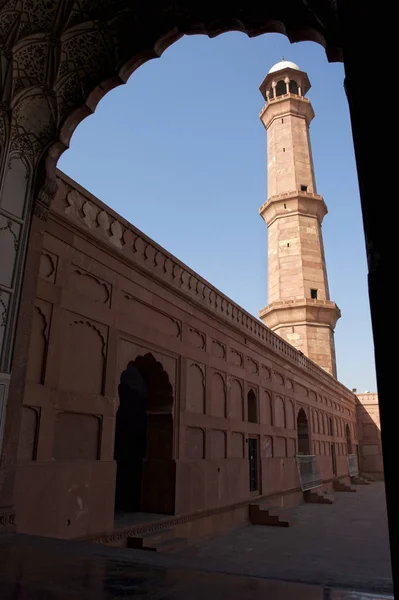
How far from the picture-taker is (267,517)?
9.08 metres

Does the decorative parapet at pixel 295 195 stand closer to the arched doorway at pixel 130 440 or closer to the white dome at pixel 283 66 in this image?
the white dome at pixel 283 66

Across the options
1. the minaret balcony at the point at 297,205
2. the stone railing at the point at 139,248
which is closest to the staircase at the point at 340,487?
the stone railing at the point at 139,248

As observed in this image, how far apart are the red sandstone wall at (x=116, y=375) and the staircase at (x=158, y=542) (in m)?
0.49

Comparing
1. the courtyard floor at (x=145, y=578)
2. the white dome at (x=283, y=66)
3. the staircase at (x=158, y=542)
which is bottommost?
the staircase at (x=158, y=542)

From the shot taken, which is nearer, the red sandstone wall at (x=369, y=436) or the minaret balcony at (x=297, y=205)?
the minaret balcony at (x=297, y=205)

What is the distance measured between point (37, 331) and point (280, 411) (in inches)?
341

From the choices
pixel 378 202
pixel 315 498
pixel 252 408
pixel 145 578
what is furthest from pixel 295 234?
pixel 378 202

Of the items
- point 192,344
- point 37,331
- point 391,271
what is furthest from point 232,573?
point 192,344

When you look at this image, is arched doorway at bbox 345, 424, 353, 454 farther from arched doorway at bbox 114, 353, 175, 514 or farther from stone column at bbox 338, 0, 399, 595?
stone column at bbox 338, 0, 399, 595

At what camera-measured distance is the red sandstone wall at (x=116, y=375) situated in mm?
Result: 4711

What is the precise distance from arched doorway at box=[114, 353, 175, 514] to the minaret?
1254 cm

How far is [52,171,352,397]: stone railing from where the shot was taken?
217 inches

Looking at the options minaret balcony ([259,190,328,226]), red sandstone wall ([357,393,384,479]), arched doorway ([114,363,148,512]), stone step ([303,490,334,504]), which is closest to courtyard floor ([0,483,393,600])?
arched doorway ([114,363,148,512])

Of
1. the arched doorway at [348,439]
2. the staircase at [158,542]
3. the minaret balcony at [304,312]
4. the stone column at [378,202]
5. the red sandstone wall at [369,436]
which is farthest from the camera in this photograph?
the red sandstone wall at [369,436]
